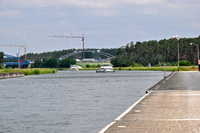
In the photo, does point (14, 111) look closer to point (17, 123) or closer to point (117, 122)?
point (17, 123)

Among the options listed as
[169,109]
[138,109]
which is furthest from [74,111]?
[169,109]

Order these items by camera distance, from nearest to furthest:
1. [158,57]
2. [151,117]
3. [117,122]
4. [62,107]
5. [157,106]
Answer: [117,122] < [151,117] < [157,106] < [62,107] < [158,57]

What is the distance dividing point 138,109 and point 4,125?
5.40m

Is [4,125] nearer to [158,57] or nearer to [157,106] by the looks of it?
[157,106]

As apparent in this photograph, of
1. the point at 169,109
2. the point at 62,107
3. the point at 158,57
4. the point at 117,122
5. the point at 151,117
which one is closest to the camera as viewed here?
the point at 117,122

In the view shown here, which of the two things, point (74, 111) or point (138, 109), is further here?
point (74, 111)

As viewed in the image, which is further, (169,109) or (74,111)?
(74,111)

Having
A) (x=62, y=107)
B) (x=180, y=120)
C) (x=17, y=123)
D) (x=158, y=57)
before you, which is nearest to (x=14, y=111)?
(x=62, y=107)

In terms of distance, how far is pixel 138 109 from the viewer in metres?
16.5

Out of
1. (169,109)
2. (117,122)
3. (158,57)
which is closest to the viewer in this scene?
(117,122)

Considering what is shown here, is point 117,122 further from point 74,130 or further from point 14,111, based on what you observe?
point 14,111

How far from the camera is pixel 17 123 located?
14641 mm

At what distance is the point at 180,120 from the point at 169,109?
3.33 meters

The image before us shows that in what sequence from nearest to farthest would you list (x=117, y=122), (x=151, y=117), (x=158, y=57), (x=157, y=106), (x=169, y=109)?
(x=117, y=122)
(x=151, y=117)
(x=169, y=109)
(x=157, y=106)
(x=158, y=57)
